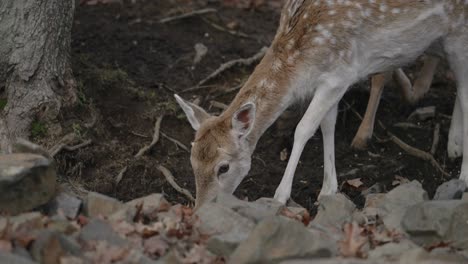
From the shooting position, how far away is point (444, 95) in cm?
972

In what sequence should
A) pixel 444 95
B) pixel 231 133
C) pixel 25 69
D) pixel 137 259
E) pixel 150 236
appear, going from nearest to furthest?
pixel 137 259 → pixel 150 236 → pixel 231 133 → pixel 25 69 → pixel 444 95

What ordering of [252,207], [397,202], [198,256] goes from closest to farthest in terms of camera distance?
[198,256] < [252,207] < [397,202]

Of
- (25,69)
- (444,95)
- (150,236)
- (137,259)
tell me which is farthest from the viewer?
(444,95)

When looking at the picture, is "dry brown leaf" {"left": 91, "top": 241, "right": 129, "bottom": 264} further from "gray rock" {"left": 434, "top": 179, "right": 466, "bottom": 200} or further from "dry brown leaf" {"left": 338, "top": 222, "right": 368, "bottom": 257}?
"gray rock" {"left": 434, "top": 179, "right": 466, "bottom": 200}

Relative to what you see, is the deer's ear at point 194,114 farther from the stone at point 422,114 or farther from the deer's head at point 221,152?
the stone at point 422,114

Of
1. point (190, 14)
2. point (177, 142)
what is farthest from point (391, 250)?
point (190, 14)

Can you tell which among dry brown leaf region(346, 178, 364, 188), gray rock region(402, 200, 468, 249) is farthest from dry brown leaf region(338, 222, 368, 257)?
dry brown leaf region(346, 178, 364, 188)

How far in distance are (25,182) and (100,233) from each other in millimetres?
670

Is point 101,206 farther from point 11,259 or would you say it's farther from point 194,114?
point 194,114

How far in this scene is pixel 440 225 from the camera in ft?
19.4

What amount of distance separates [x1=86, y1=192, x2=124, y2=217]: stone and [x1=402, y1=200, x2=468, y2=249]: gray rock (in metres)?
1.93

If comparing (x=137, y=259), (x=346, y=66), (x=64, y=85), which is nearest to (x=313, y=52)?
(x=346, y=66)

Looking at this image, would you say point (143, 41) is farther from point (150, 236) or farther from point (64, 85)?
point (150, 236)

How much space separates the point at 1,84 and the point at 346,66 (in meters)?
2.96
